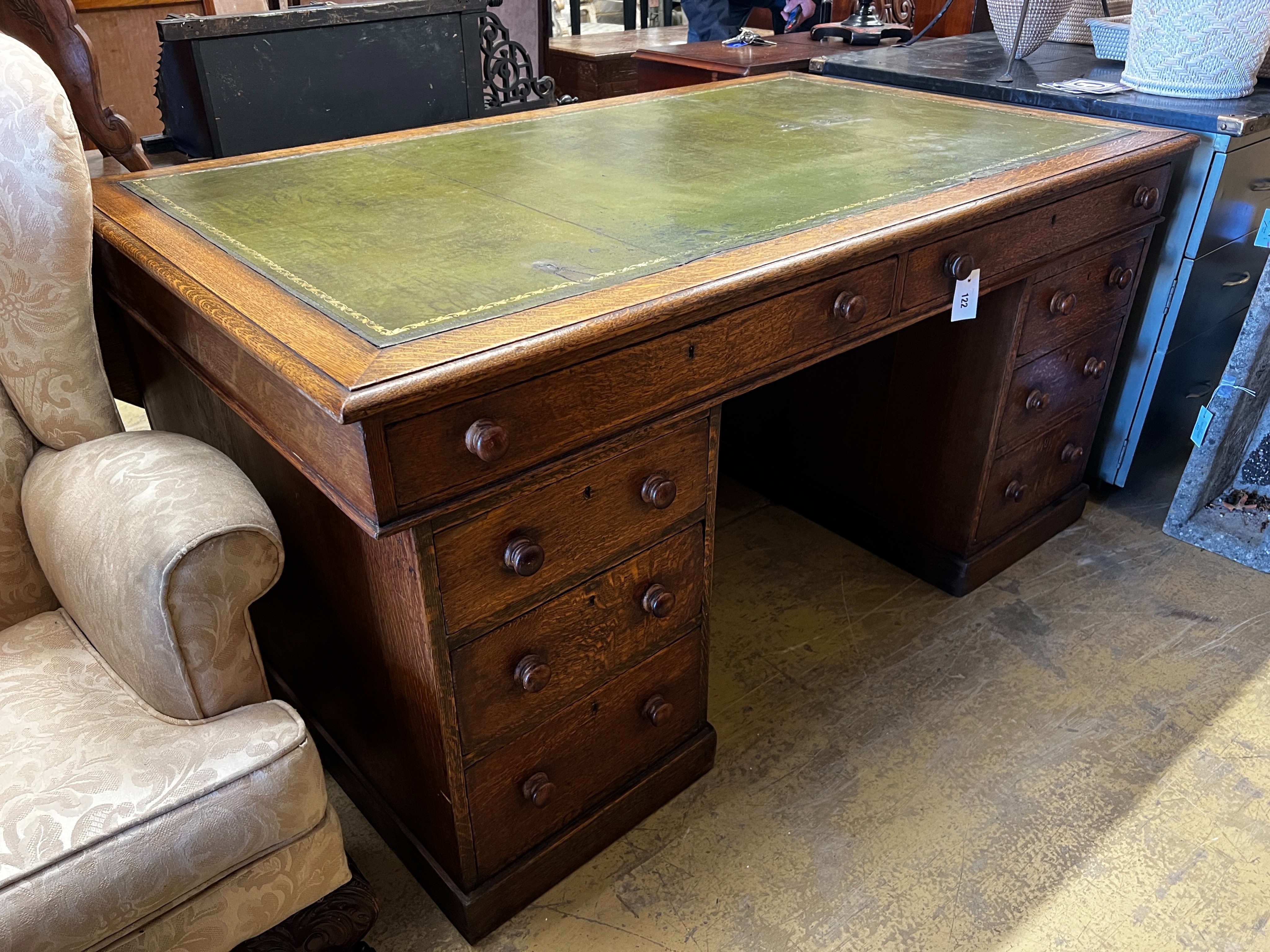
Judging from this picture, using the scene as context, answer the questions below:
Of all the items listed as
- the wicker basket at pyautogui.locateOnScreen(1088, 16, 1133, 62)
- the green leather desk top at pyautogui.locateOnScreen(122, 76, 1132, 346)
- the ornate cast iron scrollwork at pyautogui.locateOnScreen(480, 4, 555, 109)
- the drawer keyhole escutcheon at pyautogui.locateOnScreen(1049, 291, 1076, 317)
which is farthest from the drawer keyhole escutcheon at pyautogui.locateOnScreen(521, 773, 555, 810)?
the wicker basket at pyautogui.locateOnScreen(1088, 16, 1133, 62)

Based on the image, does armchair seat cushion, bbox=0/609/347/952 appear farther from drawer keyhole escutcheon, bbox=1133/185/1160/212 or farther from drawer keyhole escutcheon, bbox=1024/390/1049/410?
drawer keyhole escutcheon, bbox=1133/185/1160/212

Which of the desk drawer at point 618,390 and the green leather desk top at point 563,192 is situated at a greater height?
the green leather desk top at point 563,192

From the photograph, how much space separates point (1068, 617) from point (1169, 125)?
2.92 ft

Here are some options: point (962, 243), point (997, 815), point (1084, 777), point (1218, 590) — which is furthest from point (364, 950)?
point (1218, 590)

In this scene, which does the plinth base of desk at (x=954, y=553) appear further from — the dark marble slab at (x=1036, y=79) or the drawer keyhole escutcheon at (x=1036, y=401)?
the dark marble slab at (x=1036, y=79)

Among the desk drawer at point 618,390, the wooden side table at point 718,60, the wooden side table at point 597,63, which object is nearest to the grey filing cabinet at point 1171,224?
the wooden side table at point 718,60

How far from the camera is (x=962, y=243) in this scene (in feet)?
4.10

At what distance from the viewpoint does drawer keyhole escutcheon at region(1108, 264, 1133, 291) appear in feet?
5.46

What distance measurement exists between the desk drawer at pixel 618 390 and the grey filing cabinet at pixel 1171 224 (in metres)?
0.88

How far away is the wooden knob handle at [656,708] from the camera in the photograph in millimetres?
1244

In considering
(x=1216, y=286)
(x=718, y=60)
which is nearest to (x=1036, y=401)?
(x=1216, y=286)

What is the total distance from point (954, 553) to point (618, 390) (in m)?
1.07

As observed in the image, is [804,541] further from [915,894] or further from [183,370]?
[183,370]

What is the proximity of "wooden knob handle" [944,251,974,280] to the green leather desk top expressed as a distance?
9 cm
